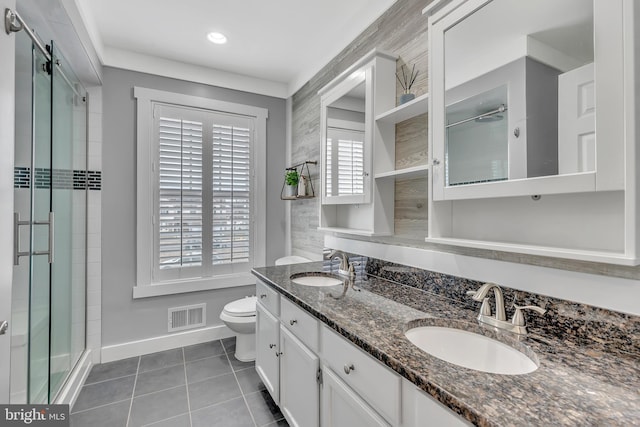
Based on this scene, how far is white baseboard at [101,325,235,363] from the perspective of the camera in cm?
251

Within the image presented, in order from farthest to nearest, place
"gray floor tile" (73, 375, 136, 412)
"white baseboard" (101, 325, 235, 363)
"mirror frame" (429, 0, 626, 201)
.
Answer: "white baseboard" (101, 325, 235, 363) < "gray floor tile" (73, 375, 136, 412) < "mirror frame" (429, 0, 626, 201)

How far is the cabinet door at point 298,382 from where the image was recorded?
1.34 metres

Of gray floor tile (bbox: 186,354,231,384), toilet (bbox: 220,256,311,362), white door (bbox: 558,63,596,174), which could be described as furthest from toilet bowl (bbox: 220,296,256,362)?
white door (bbox: 558,63,596,174)

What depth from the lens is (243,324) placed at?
2391 mm

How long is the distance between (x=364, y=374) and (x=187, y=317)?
7.51ft

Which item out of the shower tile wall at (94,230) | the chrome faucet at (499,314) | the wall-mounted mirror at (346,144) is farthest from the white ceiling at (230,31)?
the chrome faucet at (499,314)

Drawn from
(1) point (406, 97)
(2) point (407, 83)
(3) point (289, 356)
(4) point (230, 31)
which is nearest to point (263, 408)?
(3) point (289, 356)

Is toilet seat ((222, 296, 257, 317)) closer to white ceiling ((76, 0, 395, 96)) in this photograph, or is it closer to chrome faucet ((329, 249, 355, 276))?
chrome faucet ((329, 249, 355, 276))

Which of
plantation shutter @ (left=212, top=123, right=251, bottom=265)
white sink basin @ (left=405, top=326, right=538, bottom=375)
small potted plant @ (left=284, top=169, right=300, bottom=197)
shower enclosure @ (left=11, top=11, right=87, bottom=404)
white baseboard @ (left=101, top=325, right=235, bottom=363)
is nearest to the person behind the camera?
white sink basin @ (left=405, top=326, right=538, bottom=375)

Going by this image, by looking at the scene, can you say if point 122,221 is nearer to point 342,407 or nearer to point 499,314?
point 342,407

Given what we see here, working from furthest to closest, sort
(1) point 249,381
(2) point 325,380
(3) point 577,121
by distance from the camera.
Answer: (1) point 249,381, (2) point 325,380, (3) point 577,121

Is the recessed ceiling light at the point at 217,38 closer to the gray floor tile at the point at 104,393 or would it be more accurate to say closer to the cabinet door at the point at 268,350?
the cabinet door at the point at 268,350

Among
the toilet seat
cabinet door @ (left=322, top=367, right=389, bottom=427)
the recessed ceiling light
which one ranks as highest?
the recessed ceiling light

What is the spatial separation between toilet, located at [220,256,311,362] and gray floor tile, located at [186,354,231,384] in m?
0.14
